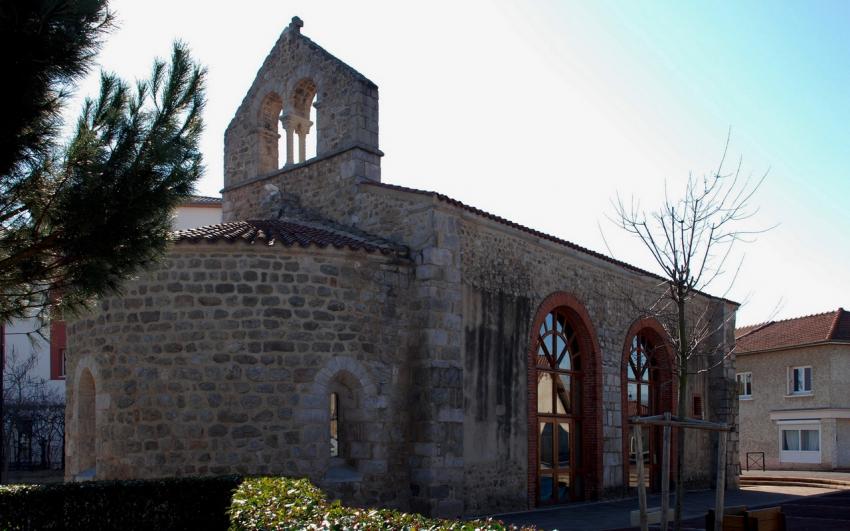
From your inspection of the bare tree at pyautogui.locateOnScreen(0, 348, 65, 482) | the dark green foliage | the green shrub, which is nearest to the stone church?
the green shrub

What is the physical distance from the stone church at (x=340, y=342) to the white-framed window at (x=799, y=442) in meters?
19.8

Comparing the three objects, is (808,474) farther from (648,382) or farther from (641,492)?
(641,492)

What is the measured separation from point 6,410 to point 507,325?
18.1 metres

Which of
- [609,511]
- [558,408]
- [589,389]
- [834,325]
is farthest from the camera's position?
[834,325]

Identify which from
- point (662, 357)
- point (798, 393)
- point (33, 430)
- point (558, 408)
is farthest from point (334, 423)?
point (798, 393)

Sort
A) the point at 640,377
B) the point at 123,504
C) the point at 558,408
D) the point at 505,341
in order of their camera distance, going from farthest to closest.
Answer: the point at 640,377
the point at 558,408
the point at 505,341
the point at 123,504

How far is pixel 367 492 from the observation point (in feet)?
41.3

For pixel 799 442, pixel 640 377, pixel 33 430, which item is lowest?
pixel 799 442

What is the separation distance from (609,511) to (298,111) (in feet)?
31.9

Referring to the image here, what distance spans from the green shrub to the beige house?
27254 millimetres

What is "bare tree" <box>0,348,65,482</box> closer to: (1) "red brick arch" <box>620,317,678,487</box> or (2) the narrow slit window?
(2) the narrow slit window

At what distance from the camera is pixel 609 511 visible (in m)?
15.5

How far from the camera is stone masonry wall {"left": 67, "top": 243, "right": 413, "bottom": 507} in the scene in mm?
11930

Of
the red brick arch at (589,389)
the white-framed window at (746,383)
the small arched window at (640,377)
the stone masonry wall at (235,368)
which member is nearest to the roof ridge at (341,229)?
the stone masonry wall at (235,368)
